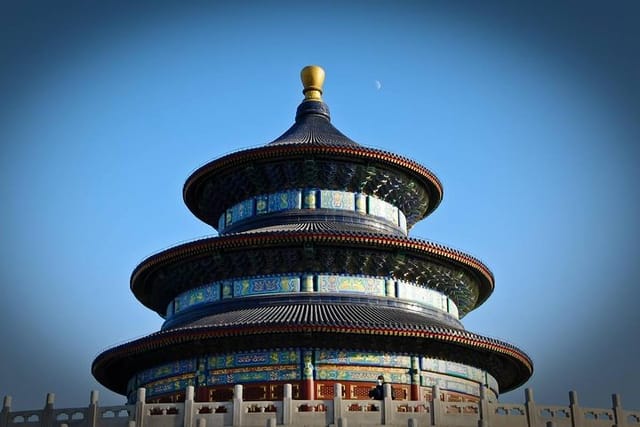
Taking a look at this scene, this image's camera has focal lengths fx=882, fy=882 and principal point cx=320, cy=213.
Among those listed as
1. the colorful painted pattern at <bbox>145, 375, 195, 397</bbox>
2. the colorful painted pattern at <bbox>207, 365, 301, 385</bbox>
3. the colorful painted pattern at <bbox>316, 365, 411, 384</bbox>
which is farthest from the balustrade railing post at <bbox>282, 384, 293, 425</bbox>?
the colorful painted pattern at <bbox>145, 375, 195, 397</bbox>

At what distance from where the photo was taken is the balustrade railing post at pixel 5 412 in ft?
84.0

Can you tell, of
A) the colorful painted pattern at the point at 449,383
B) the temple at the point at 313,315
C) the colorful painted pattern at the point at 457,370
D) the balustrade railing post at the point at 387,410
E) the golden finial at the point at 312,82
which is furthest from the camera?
the golden finial at the point at 312,82

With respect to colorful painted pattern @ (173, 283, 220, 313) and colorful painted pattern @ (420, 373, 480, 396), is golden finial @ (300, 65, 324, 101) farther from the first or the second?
colorful painted pattern @ (420, 373, 480, 396)

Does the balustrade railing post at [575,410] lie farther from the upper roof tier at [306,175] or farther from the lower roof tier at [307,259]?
the upper roof tier at [306,175]

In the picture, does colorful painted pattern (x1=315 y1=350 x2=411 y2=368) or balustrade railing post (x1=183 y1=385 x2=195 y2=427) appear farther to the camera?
colorful painted pattern (x1=315 y1=350 x2=411 y2=368)

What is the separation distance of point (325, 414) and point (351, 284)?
9503 millimetres

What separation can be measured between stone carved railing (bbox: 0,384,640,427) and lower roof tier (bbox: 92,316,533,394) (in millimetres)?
3580

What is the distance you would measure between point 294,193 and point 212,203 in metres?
4.48

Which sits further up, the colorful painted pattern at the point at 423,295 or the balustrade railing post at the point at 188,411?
the colorful painted pattern at the point at 423,295

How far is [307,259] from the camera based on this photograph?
32.6m

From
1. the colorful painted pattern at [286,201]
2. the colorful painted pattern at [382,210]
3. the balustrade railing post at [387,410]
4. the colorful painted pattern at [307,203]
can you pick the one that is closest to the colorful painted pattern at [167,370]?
the colorful painted pattern at [307,203]

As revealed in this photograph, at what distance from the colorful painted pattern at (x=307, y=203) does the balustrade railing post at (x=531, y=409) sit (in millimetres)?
13201

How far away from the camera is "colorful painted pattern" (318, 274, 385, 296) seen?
1281 inches

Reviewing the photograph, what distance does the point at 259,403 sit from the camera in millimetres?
24156
